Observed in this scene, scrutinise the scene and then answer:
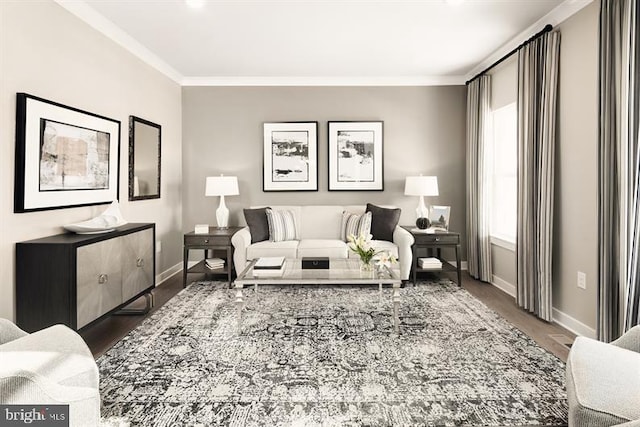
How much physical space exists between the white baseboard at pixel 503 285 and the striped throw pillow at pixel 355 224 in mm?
1597

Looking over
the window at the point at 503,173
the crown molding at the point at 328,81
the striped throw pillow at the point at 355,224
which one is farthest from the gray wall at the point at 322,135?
the window at the point at 503,173

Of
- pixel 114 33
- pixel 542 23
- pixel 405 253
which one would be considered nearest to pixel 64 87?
pixel 114 33

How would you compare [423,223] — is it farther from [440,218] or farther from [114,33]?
[114,33]

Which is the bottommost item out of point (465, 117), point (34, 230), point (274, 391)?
point (274, 391)

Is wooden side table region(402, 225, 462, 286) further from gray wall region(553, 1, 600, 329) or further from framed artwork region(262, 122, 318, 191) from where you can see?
framed artwork region(262, 122, 318, 191)

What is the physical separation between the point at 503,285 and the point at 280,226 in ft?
8.85

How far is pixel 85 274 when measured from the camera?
2799 mm

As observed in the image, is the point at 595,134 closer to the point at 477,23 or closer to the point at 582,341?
the point at 477,23

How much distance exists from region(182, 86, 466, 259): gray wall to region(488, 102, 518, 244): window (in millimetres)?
722

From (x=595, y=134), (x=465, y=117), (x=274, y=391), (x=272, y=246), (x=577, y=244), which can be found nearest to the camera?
(x=274, y=391)

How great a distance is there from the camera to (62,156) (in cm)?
Result: 314

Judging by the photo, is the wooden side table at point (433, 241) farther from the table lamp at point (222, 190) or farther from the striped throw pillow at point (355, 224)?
the table lamp at point (222, 190)

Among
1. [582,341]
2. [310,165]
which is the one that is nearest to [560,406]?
[582,341]

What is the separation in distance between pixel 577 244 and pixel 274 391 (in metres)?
2.63
